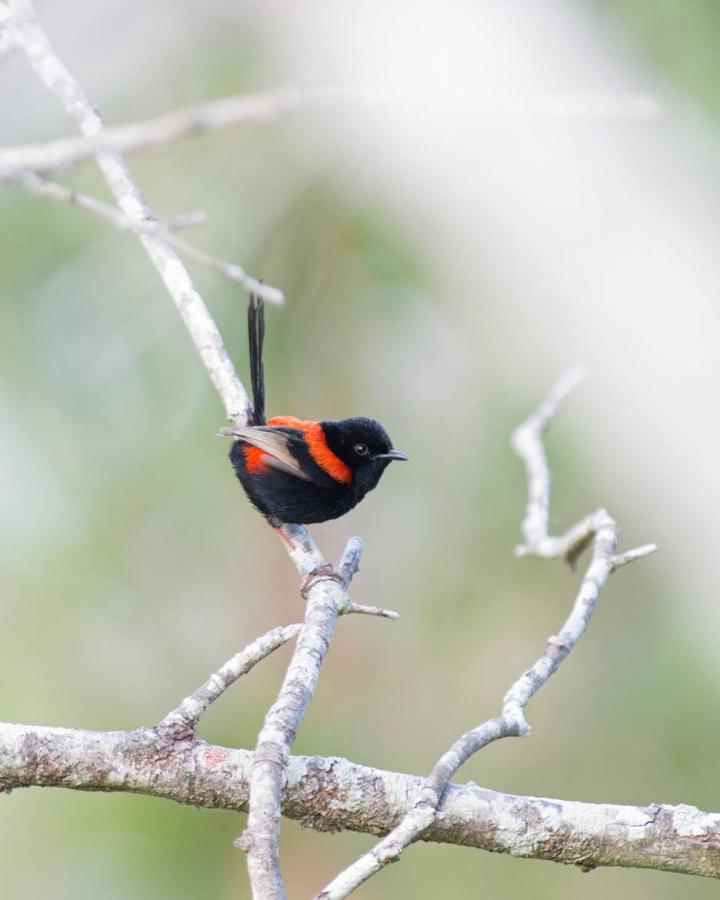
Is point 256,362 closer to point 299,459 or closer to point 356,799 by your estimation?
point 299,459

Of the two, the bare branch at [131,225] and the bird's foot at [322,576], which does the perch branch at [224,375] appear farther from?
the bare branch at [131,225]

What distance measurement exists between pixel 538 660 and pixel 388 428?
278 cm

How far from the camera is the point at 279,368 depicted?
5324 millimetres

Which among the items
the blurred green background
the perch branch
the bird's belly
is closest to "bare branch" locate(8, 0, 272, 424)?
the perch branch

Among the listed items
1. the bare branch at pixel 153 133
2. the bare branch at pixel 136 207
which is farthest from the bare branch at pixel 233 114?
the bare branch at pixel 136 207

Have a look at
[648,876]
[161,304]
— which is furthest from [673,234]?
[648,876]

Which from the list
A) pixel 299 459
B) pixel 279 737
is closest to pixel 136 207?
pixel 299 459

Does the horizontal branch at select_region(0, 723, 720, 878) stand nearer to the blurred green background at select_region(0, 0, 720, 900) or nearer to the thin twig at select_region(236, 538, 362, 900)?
the thin twig at select_region(236, 538, 362, 900)

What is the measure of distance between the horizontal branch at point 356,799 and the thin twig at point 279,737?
0.19 m

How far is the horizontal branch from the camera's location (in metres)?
2.13

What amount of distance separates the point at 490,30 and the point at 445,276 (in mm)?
1062

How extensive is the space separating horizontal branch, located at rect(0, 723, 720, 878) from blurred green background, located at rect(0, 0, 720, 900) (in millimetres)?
2323

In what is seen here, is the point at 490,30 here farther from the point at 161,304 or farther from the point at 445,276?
the point at 161,304

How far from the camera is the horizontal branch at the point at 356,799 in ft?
6.98
